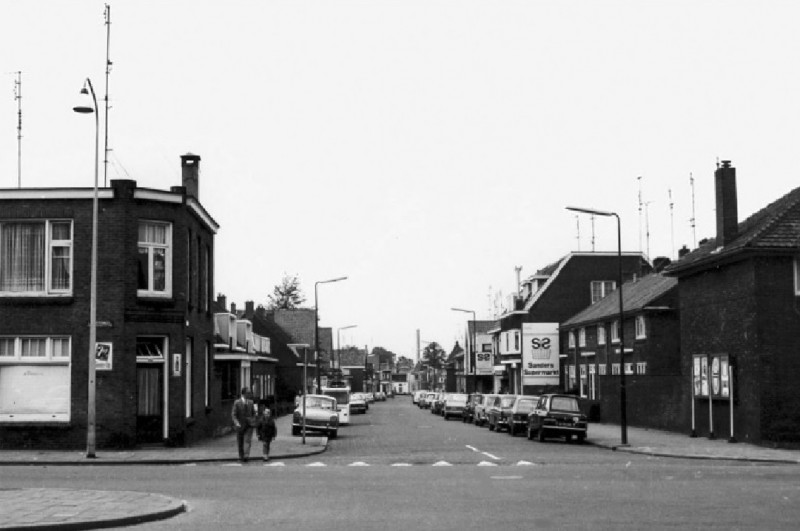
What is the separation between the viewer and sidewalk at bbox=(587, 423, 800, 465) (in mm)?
28964

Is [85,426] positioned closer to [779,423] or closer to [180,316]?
[180,316]

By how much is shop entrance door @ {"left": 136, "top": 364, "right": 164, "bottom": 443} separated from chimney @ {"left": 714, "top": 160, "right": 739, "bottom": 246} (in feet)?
66.8

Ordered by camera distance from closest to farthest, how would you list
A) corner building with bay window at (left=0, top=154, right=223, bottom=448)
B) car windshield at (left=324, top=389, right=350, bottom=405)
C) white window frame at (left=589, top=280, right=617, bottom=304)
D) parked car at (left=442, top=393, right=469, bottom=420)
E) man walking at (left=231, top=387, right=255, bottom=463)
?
1. man walking at (left=231, top=387, right=255, bottom=463)
2. corner building with bay window at (left=0, top=154, right=223, bottom=448)
3. car windshield at (left=324, top=389, right=350, bottom=405)
4. parked car at (left=442, top=393, right=469, bottom=420)
5. white window frame at (left=589, top=280, right=617, bottom=304)

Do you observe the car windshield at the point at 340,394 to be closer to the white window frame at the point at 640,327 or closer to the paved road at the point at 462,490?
the white window frame at the point at 640,327

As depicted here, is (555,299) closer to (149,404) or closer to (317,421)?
(317,421)

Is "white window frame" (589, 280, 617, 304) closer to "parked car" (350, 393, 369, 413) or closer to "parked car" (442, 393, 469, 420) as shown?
"parked car" (442, 393, 469, 420)

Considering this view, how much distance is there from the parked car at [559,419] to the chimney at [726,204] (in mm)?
8109

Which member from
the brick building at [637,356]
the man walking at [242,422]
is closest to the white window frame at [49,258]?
the man walking at [242,422]

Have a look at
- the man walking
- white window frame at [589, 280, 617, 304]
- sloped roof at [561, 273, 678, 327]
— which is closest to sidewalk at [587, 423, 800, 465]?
sloped roof at [561, 273, 678, 327]

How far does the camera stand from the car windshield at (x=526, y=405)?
144 feet

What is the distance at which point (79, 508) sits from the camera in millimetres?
15383

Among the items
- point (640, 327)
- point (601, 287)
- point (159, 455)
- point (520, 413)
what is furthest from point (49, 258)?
point (601, 287)

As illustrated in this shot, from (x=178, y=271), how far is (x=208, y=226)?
598cm

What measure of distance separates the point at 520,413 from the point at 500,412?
462cm
